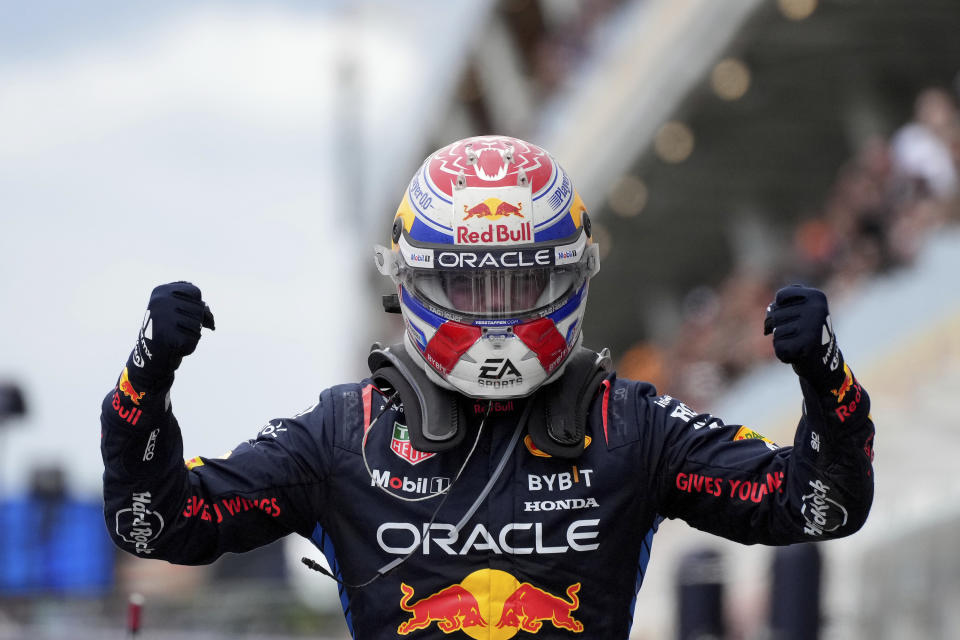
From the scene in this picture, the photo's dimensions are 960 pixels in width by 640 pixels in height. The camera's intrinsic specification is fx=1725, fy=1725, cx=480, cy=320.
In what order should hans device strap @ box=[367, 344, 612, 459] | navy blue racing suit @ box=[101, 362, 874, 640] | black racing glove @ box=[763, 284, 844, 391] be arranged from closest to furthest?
black racing glove @ box=[763, 284, 844, 391], navy blue racing suit @ box=[101, 362, 874, 640], hans device strap @ box=[367, 344, 612, 459]

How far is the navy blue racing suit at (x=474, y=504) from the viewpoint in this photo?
3.72 meters

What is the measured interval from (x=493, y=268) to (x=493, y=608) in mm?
751

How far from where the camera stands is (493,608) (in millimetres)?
3754

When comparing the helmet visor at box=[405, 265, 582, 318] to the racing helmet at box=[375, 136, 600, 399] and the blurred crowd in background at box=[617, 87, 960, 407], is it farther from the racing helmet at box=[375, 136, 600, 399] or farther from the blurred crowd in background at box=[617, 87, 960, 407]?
the blurred crowd in background at box=[617, 87, 960, 407]

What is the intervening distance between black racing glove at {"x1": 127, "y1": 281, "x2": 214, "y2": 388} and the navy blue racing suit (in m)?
0.06

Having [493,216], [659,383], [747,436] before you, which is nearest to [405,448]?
[493,216]

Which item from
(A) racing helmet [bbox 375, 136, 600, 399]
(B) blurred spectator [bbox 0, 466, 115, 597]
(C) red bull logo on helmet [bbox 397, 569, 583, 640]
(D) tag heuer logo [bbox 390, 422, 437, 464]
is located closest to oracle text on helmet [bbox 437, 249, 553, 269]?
(A) racing helmet [bbox 375, 136, 600, 399]

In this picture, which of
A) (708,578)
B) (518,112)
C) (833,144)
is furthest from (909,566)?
(518,112)

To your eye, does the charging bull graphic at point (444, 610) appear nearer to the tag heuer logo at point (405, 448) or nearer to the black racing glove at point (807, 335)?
the tag heuer logo at point (405, 448)

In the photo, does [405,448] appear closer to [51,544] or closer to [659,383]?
[51,544]

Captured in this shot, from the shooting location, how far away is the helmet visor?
3.94m

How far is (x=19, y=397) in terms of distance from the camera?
1295 cm

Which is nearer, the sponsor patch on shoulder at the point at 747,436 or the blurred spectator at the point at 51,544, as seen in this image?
the sponsor patch on shoulder at the point at 747,436

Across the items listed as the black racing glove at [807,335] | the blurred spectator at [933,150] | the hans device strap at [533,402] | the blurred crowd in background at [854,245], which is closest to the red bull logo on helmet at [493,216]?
the hans device strap at [533,402]
